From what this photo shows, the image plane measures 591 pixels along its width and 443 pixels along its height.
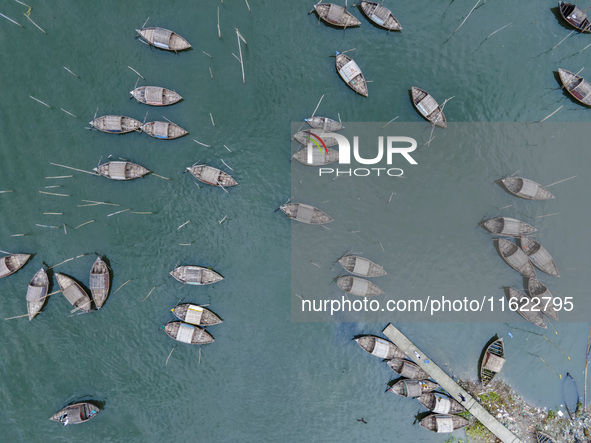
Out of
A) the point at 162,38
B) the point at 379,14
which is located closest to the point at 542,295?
the point at 379,14

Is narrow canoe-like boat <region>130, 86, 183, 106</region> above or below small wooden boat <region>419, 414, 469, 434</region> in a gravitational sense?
above

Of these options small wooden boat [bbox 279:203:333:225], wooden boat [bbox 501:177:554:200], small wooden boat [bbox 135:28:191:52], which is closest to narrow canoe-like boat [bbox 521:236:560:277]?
wooden boat [bbox 501:177:554:200]

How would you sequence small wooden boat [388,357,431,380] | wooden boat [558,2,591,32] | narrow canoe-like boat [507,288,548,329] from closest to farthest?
wooden boat [558,2,591,32], small wooden boat [388,357,431,380], narrow canoe-like boat [507,288,548,329]

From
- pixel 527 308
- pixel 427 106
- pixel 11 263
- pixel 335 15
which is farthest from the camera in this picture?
pixel 527 308

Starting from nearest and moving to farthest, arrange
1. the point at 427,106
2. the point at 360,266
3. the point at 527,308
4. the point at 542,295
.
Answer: the point at 427,106 → the point at 360,266 → the point at 542,295 → the point at 527,308

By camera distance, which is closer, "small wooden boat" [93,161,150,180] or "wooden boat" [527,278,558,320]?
"small wooden boat" [93,161,150,180]

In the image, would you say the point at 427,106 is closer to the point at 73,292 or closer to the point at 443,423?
the point at 443,423

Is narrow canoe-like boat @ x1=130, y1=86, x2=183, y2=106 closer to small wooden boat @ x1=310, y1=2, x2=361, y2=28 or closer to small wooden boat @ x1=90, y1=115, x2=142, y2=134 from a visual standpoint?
small wooden boat @ x1=90, y1=115, x2=142, y2=134

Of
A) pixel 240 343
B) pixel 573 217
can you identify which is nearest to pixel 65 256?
pixel 240 343
